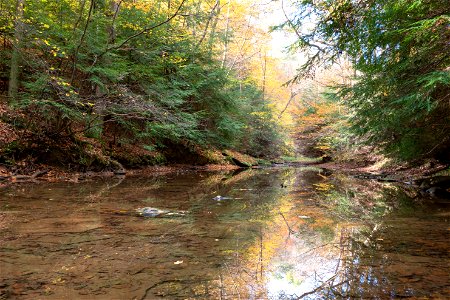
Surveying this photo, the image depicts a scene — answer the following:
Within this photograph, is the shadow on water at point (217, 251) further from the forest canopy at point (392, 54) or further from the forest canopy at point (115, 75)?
the forest canopy at point (115, 75)

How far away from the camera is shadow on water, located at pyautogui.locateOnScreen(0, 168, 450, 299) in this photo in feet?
7.77

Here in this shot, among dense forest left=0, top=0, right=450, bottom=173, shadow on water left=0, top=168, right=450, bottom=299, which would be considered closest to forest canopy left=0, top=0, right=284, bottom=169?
dense forest left=0, top=0, right=450, bottom=173

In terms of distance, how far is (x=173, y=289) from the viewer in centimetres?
235

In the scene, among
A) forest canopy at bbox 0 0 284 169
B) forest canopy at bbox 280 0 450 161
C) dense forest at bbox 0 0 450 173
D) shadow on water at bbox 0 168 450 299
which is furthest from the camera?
forest canopy at bbox 0 0 284 169

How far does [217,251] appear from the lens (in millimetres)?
3285

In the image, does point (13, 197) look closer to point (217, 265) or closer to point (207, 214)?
point (207, 214)

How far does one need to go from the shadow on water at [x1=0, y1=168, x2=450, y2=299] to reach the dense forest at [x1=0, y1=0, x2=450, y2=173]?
269cm

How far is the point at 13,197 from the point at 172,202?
3.13m

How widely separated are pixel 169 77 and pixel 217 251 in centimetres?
1284

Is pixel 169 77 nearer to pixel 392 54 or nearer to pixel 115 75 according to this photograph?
pixel 115 75

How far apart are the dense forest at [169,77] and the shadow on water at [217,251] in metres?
2.69

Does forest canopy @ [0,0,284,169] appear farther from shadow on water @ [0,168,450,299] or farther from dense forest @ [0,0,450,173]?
shadow on water @ [0,168,450,299]

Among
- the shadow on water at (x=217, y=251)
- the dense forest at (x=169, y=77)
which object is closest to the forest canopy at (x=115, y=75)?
the dense forest at (x=169, y=77)

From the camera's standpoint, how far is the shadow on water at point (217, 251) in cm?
237
